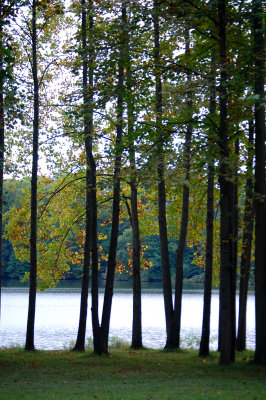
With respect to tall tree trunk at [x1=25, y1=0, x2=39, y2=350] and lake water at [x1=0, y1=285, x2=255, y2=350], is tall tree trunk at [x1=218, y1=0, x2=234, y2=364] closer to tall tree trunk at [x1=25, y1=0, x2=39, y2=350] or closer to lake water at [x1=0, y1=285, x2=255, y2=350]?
tall tree trunk at [x1=25, y1=0, x2=39, y2=350]

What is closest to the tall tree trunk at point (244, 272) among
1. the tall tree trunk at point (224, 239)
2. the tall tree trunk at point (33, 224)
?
the tall tree trunk at point (224, 239)

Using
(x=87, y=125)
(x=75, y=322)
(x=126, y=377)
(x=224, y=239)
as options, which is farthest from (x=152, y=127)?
(x=75, y=322)

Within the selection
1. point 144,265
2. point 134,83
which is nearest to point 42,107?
point 134,83

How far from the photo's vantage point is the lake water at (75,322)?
22.9 m

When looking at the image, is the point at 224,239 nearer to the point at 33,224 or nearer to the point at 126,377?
the point at 126,377

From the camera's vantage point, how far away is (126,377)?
10859 millimetres

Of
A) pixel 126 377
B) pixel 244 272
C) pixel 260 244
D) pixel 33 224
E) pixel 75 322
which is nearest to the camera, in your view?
pixel 126 377

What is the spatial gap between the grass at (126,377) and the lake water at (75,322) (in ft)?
21.0

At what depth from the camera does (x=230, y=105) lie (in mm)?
13102

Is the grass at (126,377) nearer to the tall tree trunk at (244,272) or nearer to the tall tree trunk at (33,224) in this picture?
the tall tree trunk at (33,224)

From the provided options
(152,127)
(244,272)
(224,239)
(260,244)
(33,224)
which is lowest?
(244,272)

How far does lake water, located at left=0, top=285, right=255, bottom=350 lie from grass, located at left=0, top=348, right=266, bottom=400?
640cm

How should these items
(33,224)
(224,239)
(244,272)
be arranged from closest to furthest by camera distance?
(224,239), (33,224), (244,272)

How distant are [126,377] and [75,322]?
21488mm
